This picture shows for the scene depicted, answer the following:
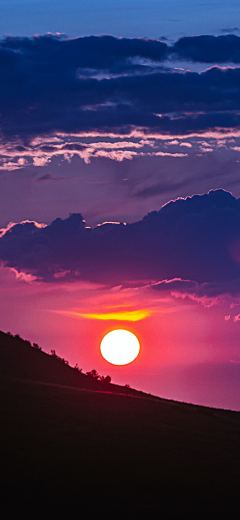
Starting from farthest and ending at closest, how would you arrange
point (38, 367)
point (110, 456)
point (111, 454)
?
point (38, 367)
point (111, 454)
point (110, 456)

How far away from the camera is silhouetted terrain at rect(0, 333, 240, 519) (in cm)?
2772

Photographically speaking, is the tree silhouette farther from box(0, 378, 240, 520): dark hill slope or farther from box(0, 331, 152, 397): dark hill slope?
box(0, 378, 240, 520): dark hill slope

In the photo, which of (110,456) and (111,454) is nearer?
(110,456)

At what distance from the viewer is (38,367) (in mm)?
83312

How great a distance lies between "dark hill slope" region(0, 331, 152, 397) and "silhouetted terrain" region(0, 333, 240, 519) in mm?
25499

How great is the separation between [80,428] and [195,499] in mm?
12524

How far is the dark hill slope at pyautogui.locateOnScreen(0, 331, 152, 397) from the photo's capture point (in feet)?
261

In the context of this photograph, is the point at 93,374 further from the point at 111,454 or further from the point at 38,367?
the point at 111,454

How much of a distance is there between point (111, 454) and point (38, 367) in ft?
165

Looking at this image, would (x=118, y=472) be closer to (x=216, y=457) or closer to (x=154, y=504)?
(x=154, y=504)

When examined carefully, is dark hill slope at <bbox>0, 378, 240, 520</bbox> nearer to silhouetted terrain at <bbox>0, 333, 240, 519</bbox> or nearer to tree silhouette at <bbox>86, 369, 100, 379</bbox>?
silhouetted terrain at <bbox>0, 333, 240, 519</bbox>

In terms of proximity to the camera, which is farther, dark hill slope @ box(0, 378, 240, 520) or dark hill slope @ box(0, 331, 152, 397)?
dark hill slope @ box(0, 331, 152, 397)

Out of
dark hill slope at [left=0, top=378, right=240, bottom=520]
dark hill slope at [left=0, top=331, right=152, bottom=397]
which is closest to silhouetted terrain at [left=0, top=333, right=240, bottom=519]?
dark hill slope at [left=0, top=378, right=240, bottom=520]

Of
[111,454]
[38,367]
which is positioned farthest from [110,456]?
[38,367]
